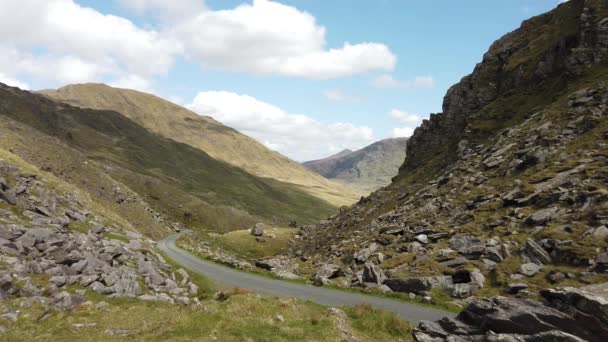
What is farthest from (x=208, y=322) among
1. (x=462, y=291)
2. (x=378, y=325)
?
(x=462, y=291)

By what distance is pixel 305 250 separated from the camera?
241 ft

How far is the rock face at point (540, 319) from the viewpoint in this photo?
14.1 metres

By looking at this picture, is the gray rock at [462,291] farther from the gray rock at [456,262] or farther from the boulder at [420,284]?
the gray rock at [456,262]

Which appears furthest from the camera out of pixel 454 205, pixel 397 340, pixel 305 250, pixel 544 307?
pixel 305 250

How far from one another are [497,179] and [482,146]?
12.8m

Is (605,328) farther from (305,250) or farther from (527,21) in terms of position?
(527,21)

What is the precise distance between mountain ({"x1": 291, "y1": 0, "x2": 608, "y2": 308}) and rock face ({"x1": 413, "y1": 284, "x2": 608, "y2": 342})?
0.59 m

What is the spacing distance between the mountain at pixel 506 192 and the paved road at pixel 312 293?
114 inches

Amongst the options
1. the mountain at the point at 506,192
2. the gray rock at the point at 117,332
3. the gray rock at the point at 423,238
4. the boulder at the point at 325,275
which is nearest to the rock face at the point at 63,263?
the gray rock at the point at 117,332

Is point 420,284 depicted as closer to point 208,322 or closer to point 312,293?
point 312,293

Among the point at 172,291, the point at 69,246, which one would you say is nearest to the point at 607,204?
the point at 172,291

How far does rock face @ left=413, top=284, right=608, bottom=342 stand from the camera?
14141mm

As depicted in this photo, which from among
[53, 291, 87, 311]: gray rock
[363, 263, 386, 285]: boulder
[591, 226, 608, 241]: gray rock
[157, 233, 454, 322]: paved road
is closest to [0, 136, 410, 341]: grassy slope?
[53, 291, 87, 311]: gray rock

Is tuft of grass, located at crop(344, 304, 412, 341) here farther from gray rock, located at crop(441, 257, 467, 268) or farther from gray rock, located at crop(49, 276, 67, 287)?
gray rock, located at crop(49, 276, 67, 287)
